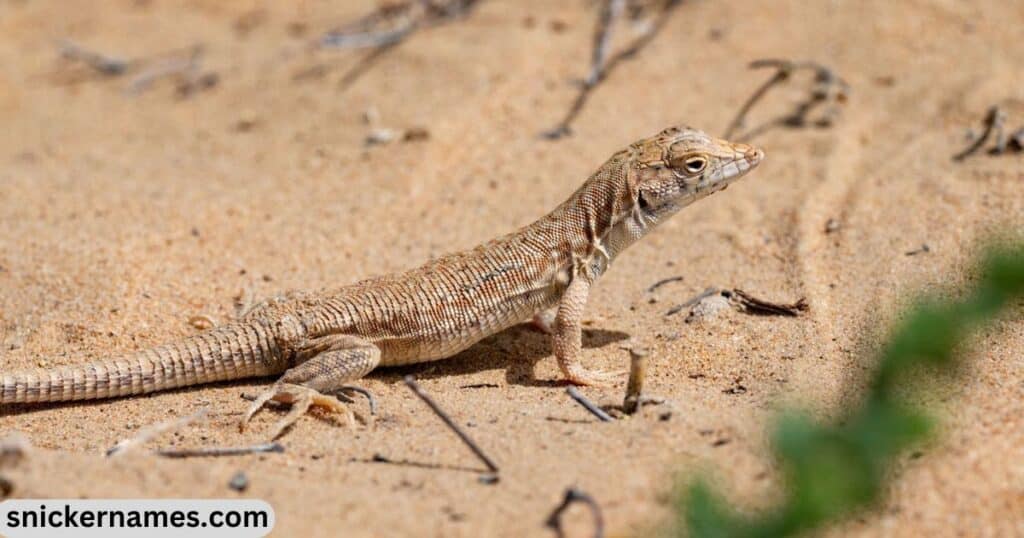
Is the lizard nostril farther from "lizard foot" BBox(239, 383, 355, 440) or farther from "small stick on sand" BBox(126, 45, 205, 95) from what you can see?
"small stick on sand" BBox(126, 45, 205, 95)

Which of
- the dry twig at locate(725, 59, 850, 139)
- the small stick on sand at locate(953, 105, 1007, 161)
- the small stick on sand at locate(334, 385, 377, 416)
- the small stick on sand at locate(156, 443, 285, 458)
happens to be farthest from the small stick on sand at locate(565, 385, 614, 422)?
the small stick on sand at locate(953, 105, 1007, 161)

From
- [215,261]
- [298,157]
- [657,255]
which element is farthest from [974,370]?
[298,157]

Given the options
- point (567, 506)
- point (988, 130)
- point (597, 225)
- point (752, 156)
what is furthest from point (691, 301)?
point (988, 130)

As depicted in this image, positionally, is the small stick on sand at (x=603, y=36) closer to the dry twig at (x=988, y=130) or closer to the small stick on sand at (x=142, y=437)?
the dry twig at (x=988, y=130)

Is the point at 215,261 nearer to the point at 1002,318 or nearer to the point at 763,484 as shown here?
the point at 763,484

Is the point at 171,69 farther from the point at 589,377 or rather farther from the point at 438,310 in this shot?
the point at 589,377
